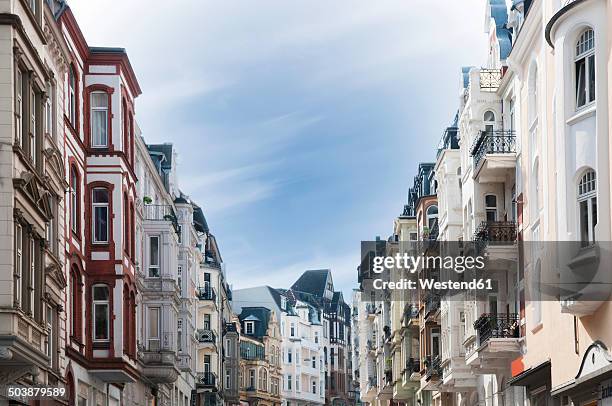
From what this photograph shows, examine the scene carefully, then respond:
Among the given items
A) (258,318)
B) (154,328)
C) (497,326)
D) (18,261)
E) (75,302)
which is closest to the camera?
(18,261)

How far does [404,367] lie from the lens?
75.1 m

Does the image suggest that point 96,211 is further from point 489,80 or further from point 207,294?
point 207,294

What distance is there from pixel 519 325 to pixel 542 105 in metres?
9.19

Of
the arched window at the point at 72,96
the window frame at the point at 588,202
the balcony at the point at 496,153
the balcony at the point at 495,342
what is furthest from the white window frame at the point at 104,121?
the window frame at the point at 588,202

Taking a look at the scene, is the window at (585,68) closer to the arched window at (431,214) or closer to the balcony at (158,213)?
the balcony at (158,213)

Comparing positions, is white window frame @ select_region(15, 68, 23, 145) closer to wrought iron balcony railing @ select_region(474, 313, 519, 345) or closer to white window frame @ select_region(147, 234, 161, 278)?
wrought iron balcony railing @ select_region(474, 313, 519, 345)

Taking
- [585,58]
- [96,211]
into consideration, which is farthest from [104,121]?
[585,58]

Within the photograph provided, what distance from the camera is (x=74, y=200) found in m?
43.6

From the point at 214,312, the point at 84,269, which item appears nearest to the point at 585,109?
the point at 84,269

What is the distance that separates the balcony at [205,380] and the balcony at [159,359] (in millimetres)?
27687

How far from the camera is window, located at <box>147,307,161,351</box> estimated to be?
200 ft

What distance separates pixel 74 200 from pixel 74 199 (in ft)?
0.10

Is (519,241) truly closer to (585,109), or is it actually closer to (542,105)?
(542,105)

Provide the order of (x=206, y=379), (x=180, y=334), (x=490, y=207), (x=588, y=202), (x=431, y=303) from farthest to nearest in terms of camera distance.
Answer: (x=206, y=379) → (x=180, y=334) → (x=431, y=303) → (x=490, y=207) → (x=588, y=202)
